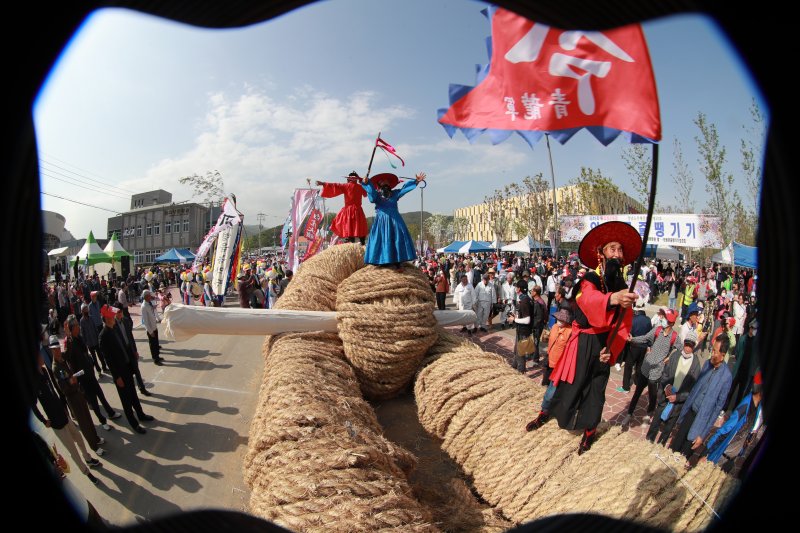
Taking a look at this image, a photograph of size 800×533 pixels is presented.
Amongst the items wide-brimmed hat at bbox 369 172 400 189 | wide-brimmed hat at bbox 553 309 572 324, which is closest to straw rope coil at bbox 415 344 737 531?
wide-brimmed hat at bbox 553 309 572 324

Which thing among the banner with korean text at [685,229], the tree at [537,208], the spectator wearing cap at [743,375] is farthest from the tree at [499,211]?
the spectator wearing cap at [743,375]

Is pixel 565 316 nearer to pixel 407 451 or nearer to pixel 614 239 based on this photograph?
pixel 614 239

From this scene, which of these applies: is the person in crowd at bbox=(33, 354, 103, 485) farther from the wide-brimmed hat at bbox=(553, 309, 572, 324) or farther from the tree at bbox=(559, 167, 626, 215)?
the tree at bbox=(559, 167, 626, 215)

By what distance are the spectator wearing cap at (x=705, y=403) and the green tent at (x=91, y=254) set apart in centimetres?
1862

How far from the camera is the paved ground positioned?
10.0 feet

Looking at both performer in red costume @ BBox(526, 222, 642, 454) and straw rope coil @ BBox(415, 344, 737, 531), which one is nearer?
straw rope coil @ BBox(415, 344, 737, 531)

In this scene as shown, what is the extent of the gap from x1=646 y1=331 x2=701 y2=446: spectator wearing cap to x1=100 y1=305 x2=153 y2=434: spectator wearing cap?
6.03 meters

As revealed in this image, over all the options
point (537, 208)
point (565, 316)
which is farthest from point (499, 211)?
point (565, 316)

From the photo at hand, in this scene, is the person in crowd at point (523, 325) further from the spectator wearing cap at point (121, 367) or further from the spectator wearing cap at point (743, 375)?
the spectator wearing cap at point (121, 367)

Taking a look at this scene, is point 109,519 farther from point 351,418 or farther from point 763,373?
point 763,373

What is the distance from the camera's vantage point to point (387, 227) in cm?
393

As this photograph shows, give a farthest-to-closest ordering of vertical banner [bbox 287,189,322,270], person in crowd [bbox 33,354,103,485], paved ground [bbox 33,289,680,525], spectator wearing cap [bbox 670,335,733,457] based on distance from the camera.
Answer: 1. vertical banner [bbox 287,189,322,270]
2. spectator wearing cap [bbox 670,335,733,457]
3. paved ground [bbox 33,289,680,525]
4. person in crowd [bbox 33,354,103,485]

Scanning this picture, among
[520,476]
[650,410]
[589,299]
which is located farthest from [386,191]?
[650,410]

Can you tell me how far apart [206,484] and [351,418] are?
1.82 m
